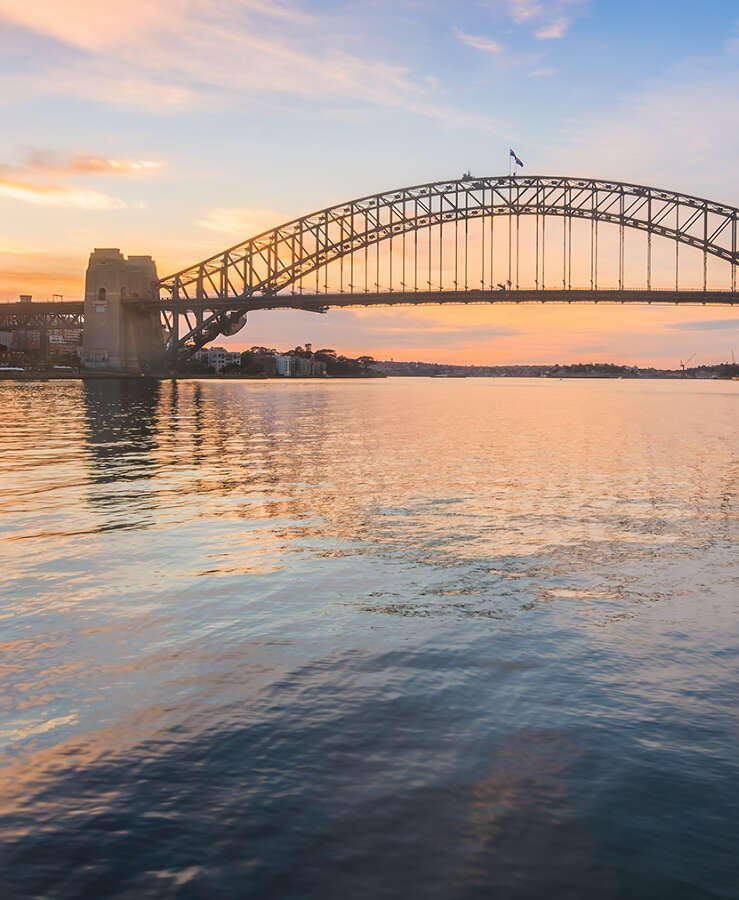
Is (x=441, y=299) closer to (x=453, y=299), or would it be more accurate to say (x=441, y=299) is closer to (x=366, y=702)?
(x=453, y=299)

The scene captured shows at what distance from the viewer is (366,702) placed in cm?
570

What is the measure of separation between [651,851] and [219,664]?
3.35 meters

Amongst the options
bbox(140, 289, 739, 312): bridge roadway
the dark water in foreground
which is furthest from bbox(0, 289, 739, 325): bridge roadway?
the dark water in foreground

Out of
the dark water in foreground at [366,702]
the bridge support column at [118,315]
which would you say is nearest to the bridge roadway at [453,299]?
the bridge support column at [118,315]

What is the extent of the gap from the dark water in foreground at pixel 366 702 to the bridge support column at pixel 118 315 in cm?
9165

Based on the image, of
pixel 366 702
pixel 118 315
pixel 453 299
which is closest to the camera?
pixel 366 702

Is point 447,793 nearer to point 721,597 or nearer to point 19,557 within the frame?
point 721,597

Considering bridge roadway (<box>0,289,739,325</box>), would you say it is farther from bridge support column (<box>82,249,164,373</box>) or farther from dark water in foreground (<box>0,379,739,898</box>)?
dark water in foreground (<box>0,379,739,898</box>)

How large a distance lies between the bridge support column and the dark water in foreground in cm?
9165

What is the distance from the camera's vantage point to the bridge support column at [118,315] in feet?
332

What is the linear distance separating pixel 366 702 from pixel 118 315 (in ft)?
330

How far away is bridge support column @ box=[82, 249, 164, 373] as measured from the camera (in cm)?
10106

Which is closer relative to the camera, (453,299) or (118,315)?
(453,299)

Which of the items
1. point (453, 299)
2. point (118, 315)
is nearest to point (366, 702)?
point (453, 299)
